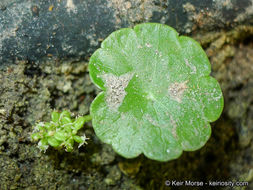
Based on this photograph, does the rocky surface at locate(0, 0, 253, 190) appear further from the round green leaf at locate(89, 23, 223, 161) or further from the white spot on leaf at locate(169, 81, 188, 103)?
the white spot on leaf at locate(169, 81, 188, 103)

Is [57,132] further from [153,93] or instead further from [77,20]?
[77,20]

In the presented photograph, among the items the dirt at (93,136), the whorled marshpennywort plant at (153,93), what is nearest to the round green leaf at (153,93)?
the whorled marshpennywort plant at (153,93)

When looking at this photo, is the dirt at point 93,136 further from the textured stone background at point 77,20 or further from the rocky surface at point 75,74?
the textured stone background at point 77,20

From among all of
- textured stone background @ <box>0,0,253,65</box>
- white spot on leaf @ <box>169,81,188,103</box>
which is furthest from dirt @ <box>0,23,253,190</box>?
white spot on leaf @ <box>169,81,188,103</box>

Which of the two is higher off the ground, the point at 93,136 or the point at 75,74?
the point at 75,74

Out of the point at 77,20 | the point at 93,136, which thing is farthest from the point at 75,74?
the point at 93,136

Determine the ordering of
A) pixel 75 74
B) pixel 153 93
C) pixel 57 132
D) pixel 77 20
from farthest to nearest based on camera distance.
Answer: pixel 75 74 → pixel 77 20 → pixel 153 93 → pixel 57 132

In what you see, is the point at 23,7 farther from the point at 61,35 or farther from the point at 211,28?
the point at 211,28
